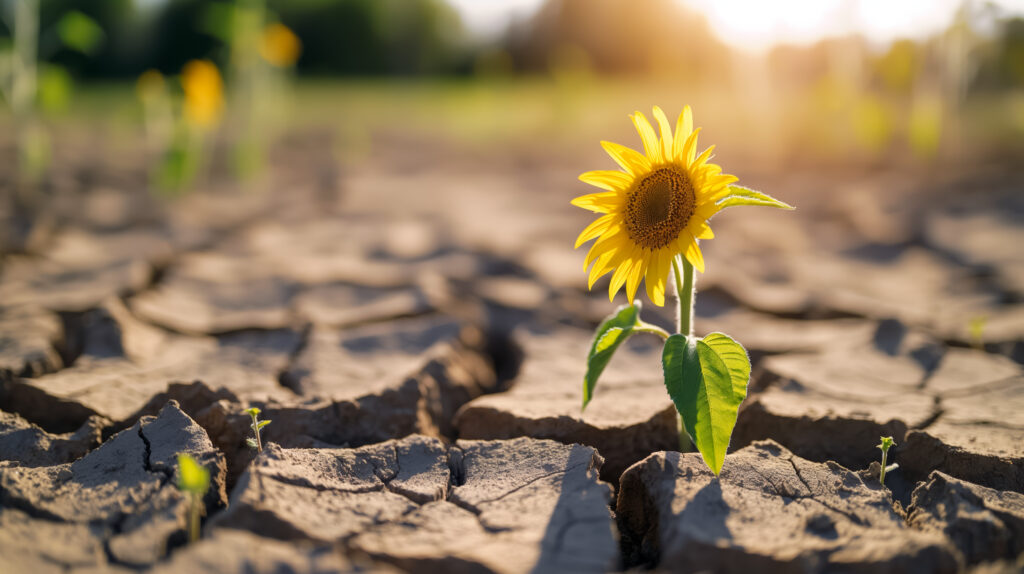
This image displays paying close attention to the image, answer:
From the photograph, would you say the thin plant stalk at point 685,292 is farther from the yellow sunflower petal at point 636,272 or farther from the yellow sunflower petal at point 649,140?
the yellow sunflower petal at point 649,140

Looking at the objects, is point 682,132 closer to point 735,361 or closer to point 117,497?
point 735,361

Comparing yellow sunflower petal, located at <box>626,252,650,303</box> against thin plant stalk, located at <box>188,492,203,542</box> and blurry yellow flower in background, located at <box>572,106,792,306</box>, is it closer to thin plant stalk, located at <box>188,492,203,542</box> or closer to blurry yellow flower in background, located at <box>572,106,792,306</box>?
blurry yellow flower in background, located at <box>572,106,792,306</box>

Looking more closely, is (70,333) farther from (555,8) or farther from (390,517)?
(555,8)

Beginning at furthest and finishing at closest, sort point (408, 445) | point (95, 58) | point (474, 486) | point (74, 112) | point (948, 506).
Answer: point (95, 58) → point (74, 112) → point (408, 445) → point (474, 486) → point (948, 506)

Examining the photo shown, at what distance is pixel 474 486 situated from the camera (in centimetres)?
156

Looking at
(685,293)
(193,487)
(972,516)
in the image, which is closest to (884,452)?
(972,516)

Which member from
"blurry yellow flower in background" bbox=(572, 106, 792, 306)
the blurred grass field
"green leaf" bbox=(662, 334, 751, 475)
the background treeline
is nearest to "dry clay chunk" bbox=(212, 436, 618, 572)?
"green leaf" bbox=(662, 334, 751, 475)

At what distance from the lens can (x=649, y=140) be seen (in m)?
1.52

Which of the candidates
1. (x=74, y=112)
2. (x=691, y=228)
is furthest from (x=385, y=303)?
(x=74, y=112)

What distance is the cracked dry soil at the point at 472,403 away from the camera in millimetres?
1326

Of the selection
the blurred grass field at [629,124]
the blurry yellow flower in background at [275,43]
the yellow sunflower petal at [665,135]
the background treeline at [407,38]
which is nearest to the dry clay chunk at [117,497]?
the yellow sunflower petal at [665,135]

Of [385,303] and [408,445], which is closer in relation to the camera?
[408,445]

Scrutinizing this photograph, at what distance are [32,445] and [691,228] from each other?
5.17 feet

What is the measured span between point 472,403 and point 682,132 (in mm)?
940
